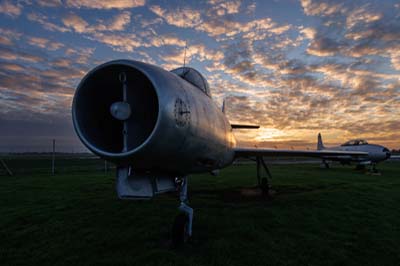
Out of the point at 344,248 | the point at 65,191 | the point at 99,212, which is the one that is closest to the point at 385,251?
the point at 344,248

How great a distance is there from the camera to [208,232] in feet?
17.7

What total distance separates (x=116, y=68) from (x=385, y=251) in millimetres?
5661

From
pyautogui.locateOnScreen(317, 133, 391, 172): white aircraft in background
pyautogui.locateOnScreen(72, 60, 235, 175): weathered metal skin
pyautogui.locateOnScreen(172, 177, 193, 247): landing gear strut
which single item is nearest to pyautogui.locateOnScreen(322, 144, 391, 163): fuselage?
pyautogui.locateOnScreen(317, 133, 391, 172): white aircraft in background

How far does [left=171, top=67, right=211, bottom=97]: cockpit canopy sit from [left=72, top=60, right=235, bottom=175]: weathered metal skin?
1.44m

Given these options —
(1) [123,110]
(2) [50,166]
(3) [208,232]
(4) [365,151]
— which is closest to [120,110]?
(1) [123,110]

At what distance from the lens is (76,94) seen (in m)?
3.13

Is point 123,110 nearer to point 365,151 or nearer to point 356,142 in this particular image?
point 365,151

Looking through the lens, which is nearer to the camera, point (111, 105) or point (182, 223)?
point (111, 105)

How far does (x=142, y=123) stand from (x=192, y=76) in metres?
2.23

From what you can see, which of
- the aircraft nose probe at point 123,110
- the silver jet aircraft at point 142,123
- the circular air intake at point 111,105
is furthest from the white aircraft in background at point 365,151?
the aircraft nose probe at point 123,110

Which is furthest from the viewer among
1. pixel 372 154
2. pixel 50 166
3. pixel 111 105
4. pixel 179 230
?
pixel 50 166

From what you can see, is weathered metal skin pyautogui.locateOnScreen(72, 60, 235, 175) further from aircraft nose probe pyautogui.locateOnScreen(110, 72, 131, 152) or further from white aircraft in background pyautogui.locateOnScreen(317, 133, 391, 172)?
white aircraft in background pyautogui.locateOnScreen(317, 133, 391, 172)

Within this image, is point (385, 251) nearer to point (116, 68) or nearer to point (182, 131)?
point (182, 131)

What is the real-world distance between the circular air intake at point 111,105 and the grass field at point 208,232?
84.2 inches
